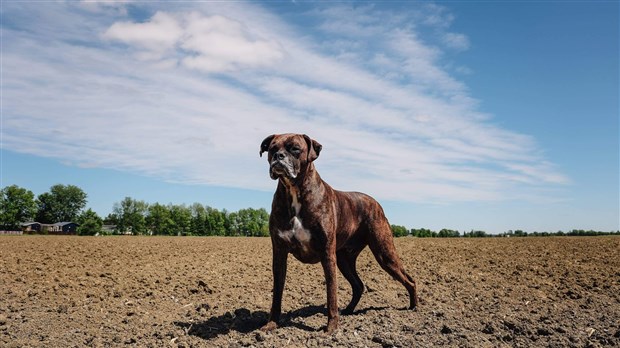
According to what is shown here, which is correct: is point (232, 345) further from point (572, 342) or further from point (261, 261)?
point (261, 261)

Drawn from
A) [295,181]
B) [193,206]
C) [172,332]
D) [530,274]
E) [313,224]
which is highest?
[193,206]

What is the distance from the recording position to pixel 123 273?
42.2 feet

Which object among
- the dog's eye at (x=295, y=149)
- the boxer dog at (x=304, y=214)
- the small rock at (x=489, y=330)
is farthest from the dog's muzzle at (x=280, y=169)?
the small rock at (x=489, y=330)

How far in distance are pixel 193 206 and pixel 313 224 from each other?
115183 mm

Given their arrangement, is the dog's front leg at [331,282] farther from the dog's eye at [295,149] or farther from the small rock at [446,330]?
the small rock at [446,330]

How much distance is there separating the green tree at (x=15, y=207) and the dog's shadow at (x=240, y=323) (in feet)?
341

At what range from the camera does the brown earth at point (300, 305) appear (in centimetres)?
736

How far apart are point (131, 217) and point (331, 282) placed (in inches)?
4240

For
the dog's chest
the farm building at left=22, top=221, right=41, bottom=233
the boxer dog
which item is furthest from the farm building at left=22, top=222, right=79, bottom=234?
the dog's chest

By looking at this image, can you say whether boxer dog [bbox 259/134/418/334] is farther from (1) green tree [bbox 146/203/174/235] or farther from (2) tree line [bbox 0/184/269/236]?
(1) green tree [bbox 146/203/174/235]

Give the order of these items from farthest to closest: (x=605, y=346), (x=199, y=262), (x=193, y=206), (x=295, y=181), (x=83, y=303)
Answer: (x=193, y=206)
(x=199, y=262)
(x=83, y=303)
(x=605, y=346)
(x=295, y=181)

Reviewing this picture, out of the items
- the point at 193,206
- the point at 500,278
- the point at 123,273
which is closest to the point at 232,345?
the point at 123,273

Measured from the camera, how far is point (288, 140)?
21.1ft

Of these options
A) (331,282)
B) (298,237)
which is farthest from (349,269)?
(298,237)
